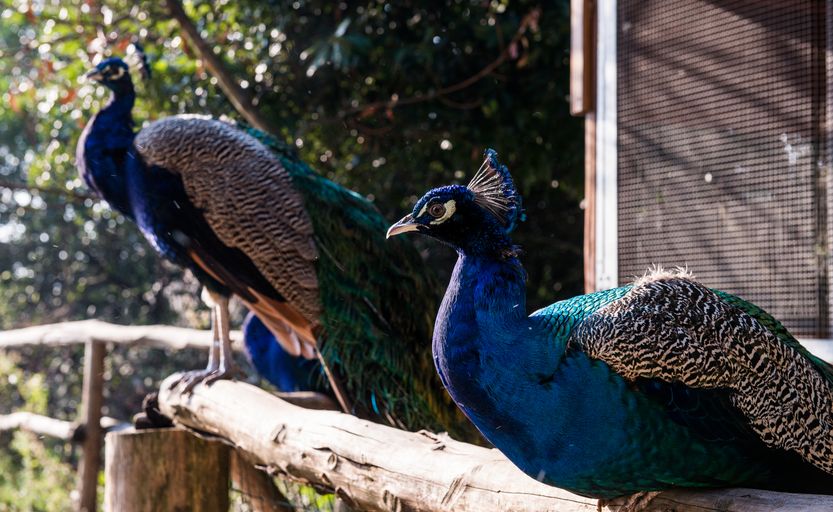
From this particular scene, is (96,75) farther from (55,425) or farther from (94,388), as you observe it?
(55,425)

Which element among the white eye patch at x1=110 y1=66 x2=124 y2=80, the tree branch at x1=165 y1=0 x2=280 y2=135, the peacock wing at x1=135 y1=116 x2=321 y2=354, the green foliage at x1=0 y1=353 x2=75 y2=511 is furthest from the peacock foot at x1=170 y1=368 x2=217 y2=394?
the green foliage at x1=0 y1=353 x2=75 y2=511

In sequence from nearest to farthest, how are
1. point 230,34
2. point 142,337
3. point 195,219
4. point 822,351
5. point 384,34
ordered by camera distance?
point 822,351 < point 195,219 < point 142,337 < point 384,34 < point 230,34

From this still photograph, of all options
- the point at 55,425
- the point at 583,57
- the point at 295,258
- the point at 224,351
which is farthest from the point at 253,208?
the point at 55,425

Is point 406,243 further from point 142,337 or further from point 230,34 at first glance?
point 230,34

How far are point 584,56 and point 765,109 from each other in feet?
1.78

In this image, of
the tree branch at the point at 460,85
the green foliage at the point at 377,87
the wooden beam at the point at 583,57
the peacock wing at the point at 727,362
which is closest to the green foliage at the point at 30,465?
the green foliage at the point at 377,87

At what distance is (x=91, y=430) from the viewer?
3459mm

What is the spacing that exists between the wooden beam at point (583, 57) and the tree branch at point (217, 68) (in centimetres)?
157

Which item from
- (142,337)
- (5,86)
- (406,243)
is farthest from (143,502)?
(5,86)

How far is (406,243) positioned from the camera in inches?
113

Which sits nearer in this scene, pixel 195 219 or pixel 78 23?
pixel 195 219

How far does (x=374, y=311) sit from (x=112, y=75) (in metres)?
1.29

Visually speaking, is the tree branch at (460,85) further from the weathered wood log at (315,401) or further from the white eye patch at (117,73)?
the weathered wood log at (315,401)

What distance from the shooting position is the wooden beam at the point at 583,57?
2.49 meters
